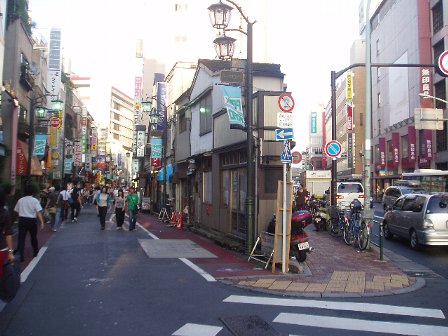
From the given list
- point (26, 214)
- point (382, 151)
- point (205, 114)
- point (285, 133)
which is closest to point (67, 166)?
point (205, 114)

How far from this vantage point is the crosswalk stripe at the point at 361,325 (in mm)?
5672

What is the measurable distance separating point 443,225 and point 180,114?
15315 millimetres

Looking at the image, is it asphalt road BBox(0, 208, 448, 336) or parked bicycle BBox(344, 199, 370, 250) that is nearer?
asphalt road BBox(0, 208, 448, 336)

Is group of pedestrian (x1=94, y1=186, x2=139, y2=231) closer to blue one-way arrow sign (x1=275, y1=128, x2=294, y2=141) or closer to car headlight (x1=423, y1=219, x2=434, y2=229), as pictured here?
blue one-way arrow sign (x1=275, y1=128, x2=294, y2=141)

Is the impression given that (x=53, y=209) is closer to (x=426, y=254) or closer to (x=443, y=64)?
(x=426, y=254)

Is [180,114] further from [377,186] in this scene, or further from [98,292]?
[377,186]

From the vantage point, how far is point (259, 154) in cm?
1197

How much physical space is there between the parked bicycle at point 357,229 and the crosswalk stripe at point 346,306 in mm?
5841

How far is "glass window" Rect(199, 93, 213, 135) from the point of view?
17.3 m

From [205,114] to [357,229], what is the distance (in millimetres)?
7983

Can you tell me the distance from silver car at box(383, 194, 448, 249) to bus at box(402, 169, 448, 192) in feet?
57.2

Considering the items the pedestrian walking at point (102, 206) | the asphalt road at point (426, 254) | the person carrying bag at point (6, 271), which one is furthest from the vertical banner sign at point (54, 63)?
the person carrying bag at point (6, 271)

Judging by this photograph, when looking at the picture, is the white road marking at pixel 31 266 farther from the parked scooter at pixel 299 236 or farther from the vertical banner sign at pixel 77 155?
the vertical banner sign at pixel 77 155

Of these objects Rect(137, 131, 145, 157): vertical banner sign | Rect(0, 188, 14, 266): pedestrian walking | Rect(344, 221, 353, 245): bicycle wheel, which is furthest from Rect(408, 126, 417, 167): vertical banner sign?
Rect(0, 188, 14, 266): pedestrian walking
